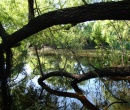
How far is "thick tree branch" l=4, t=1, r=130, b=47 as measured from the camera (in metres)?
3.36

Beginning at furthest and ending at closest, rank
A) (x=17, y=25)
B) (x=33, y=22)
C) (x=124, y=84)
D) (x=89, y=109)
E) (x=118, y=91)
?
1. (x=17, y=25)
2. (x=124, y=84)
3. (x=118, y=91)
4. (x=89, y=109)
5. (x=33, y=22)

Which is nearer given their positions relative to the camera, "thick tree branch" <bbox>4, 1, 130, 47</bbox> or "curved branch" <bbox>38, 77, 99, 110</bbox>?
"thick tree branch" <bbox>4, 1, 130, 47</bbox>

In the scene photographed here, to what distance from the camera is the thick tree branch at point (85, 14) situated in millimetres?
3361

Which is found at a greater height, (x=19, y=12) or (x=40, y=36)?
(x=19, y=12)

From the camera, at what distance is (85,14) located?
3.77m

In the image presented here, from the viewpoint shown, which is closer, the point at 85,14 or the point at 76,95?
the point at 85,14

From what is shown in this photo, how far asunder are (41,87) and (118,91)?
9.78 feet

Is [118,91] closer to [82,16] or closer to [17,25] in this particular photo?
[82,16]

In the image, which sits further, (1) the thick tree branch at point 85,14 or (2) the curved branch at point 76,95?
(2) the curved branch at point 76,95

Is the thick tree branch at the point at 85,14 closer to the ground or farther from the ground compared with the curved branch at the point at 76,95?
farther from the ground

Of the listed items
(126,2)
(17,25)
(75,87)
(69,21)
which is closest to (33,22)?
(69,21)

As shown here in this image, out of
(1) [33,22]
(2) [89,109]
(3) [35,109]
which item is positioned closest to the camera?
(1) [33,22]

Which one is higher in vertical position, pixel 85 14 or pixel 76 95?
pixel 85 14

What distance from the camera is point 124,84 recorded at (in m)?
9.47
